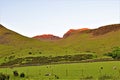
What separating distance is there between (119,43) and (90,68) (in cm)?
8792

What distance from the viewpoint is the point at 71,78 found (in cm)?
4969

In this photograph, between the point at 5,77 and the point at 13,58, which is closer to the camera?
the point at 5,77

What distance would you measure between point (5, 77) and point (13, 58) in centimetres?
4429

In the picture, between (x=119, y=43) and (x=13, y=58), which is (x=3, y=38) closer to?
(x=119, y=43)

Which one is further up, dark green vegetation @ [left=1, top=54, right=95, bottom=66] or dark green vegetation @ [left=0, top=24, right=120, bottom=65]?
dark green vegetation @ [left=0, top=24, right=120, bottom=65]

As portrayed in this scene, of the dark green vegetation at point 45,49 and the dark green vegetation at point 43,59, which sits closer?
the dark green vegetation at point 43,59

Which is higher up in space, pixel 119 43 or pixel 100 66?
pixel 119 43

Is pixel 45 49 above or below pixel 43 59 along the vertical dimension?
above

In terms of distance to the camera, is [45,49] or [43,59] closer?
[43,59]

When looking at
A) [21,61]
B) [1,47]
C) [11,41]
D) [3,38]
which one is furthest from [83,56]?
[3,38]

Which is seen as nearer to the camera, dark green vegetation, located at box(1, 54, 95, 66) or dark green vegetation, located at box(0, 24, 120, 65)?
dark green vegetation, located at box(1, 54, 95, 66)

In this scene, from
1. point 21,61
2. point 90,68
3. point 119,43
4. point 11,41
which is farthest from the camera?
point 11,41

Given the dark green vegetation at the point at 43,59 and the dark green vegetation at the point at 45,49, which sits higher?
the dark green vegetation at the point at 45,49

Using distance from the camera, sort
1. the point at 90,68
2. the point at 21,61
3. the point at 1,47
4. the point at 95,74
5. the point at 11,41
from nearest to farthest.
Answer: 1. the point at 95,74
2. the point at 90,68
3. the point at 21,61
4. the point at 1,47
5. the point at 11,41
